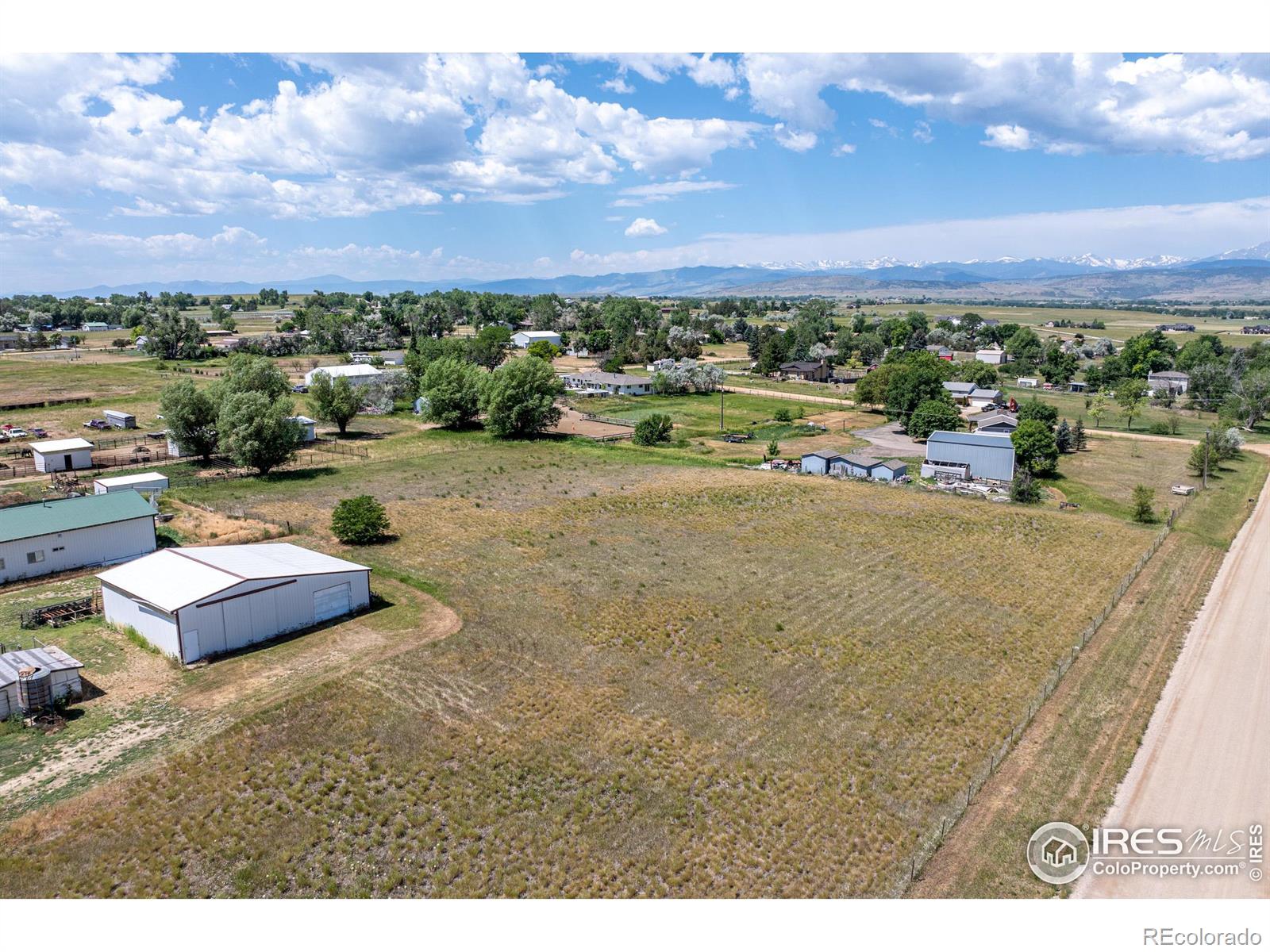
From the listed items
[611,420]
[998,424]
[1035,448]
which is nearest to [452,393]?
[611,420]

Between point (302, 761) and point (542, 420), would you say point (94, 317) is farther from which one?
point (302, 761)

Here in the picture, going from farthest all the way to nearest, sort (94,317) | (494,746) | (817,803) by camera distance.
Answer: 1. (94,317)
2. (494,746)
3. (817,803)

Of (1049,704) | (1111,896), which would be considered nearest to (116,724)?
(1111,896)

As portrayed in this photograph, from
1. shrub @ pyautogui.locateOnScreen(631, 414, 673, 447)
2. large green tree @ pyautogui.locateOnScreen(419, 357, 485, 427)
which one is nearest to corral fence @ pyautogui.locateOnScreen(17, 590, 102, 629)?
large green tree @ pyautogui.locateOnScreen(419, 357, 485, 427)

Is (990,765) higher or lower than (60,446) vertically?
lower

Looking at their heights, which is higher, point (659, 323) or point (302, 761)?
point (659, 323)

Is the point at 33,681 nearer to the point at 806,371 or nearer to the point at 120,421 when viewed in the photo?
the point at 120,421

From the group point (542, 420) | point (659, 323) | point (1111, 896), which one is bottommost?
point (1111, 896)
